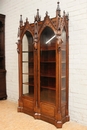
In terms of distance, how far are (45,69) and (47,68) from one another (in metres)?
0.05

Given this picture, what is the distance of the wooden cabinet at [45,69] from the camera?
2809 mm

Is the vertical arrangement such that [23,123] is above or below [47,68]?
below

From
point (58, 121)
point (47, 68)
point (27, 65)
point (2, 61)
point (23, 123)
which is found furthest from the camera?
point (2, 61)

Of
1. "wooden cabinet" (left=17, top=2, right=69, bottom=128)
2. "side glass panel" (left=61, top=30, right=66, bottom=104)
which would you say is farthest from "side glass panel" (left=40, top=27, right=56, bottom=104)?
"side glass panel" (left=61, top=30, right=66, bottom=104)

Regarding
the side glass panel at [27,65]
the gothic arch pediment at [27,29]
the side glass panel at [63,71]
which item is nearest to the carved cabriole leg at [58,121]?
the side glass panel at [63,71]

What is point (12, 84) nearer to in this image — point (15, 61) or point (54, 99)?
point (15, 61)

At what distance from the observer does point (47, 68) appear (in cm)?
322

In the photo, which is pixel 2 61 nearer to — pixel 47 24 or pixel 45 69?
pixel 45 69

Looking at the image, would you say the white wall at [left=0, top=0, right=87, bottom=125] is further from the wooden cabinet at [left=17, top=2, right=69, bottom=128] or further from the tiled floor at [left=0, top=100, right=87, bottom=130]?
the tiled floor at [left=0, top=100, right=87, bottom=130]

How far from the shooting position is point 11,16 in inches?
A: 171

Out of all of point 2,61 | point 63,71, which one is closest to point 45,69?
point 63,71

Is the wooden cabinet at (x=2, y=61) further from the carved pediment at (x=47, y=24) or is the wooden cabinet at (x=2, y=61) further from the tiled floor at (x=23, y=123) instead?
the carved pediment at (x=47, y=24)

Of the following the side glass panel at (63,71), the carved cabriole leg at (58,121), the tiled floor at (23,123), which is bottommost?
the tiled floor at (23,123)

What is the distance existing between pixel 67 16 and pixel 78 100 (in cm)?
170
